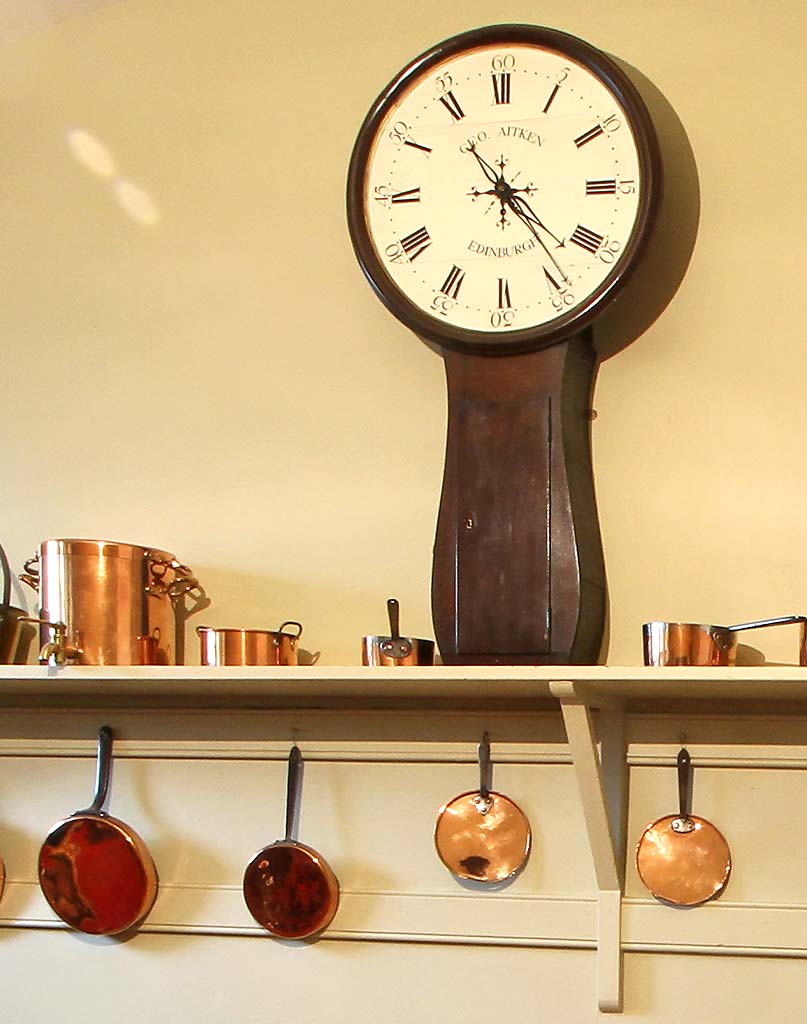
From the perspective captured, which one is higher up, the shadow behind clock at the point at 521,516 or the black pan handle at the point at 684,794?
the shadow behind clock at the point at 521,516

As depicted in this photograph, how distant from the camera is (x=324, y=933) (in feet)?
6.33

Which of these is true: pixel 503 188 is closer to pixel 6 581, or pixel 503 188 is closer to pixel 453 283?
pixel 453 283

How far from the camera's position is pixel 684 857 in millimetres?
1810

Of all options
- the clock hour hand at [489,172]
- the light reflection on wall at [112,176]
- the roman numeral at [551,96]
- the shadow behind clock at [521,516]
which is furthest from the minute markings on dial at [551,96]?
the light reflection on wall at [112,176]

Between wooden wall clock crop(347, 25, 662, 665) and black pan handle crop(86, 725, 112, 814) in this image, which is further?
black pan handle crop(86, 725, 112, 814)

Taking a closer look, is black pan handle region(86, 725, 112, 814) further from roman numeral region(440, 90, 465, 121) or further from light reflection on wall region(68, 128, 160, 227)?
roman numeral region(440, 90, 465, 121)

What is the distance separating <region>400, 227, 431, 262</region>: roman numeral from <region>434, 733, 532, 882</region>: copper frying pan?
68cm

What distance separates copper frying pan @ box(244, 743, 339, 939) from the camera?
1.91 m

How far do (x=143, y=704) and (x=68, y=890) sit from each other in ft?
0.94

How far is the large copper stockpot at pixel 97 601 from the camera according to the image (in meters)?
1.86

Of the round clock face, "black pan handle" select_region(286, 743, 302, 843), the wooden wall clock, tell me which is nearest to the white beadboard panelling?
"black pan handle" select_region(286, 743, 302, 843)

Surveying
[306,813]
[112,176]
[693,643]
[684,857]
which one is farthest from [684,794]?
[112,176]

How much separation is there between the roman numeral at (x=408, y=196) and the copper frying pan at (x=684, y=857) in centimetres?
85

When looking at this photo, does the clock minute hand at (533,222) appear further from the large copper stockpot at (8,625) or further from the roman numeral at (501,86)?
the large copper stockpot at (8,625)
